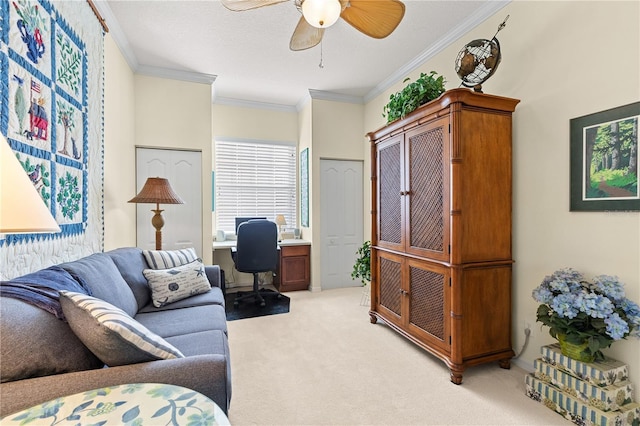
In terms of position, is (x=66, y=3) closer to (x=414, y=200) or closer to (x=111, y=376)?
(x=111, y=376)

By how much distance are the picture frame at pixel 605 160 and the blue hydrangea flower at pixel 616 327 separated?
612 millimetres

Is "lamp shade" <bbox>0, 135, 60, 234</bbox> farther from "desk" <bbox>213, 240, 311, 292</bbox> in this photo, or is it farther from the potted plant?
"desk" <bbox>213, 240, 311, 292</bbox>

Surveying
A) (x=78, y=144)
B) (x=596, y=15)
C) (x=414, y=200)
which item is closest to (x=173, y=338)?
(x=78, y=144)

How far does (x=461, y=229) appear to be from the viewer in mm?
2029

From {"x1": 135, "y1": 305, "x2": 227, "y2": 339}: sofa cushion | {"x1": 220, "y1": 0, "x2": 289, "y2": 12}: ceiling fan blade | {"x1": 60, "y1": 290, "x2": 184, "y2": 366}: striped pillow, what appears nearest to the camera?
{"x1": 60, "y1": 290, "x2": 184, "y2": 366}: striped pillow

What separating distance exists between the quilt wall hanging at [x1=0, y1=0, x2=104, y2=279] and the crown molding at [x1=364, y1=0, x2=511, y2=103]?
3.00 metres

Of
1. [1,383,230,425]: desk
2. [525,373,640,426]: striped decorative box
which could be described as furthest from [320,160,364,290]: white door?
[1,383,230,425]: desk

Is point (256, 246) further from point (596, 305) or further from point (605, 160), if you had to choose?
point (605, 160)

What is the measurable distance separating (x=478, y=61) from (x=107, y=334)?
108 inches

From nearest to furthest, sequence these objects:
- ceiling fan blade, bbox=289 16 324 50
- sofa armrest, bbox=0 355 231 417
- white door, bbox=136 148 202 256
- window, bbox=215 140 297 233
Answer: sofa armrest, bbox=0 355 231 417 < ceiling fan blade, bbox=289 16 324 50 < white door, bbox=136 148 202 256 < window, bbox=215 140 297 233

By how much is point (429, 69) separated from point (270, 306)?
3259 mm

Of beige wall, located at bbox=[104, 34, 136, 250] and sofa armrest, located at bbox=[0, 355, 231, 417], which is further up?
beige wall, located at bbox=[104, 34, 136, 250]

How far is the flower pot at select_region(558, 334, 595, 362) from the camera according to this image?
1.64 m

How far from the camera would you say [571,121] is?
1906mm
